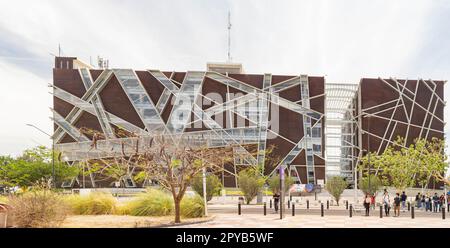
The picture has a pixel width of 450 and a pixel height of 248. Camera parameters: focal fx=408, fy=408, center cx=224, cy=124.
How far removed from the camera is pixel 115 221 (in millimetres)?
17266

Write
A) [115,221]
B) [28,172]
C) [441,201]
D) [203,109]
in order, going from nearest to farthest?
[115,221] < [441,201] < [28,172] < [203,109]

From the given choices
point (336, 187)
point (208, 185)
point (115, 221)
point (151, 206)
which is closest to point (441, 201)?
point (336, 187)

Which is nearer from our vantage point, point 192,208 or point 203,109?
point 192,208

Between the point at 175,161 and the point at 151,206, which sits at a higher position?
the point at 175,161

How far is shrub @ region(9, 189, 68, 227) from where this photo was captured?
14.6m

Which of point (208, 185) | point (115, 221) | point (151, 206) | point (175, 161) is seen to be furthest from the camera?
point (208, 185)

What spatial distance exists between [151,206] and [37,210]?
19.3 feet

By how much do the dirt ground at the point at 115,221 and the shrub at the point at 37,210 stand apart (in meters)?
0.68

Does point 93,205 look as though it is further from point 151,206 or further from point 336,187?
point 336,187

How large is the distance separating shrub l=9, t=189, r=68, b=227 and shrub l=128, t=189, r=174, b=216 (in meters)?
4.85

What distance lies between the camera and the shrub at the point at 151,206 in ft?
64.4

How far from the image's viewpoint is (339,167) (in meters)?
67.9

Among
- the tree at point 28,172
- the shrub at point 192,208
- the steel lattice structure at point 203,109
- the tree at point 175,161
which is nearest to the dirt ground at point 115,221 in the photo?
the shrub at point 192,208

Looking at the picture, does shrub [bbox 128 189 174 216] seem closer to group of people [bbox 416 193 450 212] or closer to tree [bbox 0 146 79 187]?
tree [bbox 0 146 79 187]
